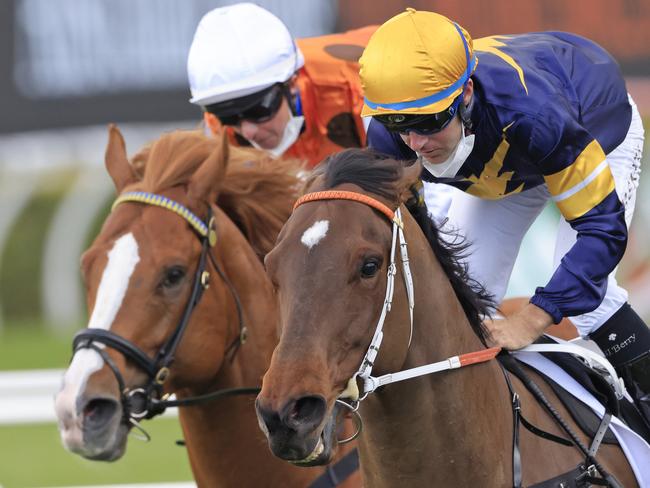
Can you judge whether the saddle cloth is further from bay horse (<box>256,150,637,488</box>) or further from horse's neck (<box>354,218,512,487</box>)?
horse's neck (<box>354,218,512,487</box>)

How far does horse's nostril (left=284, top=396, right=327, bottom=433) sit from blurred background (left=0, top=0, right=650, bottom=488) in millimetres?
4330

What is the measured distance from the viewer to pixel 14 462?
722cm

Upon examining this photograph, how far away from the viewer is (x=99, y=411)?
122 inches

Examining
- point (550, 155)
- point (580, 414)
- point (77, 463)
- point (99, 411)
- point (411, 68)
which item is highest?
point (411, 68)

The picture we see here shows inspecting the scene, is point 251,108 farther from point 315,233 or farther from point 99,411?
point 315,233

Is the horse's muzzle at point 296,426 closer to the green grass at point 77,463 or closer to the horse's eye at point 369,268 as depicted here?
the horse's eye at point 369,268

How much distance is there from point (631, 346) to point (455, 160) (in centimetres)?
73

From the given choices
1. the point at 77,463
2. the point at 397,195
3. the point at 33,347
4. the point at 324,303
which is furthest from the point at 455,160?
the point at 33,347

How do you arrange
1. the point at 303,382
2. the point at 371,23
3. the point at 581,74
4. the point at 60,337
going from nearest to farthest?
1. the point at 303,382
2. the point at 581,74
3. the point at 371,23
4. the point at 60,337

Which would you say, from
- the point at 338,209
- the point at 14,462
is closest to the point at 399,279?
the point at 338,209

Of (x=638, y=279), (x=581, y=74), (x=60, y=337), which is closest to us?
(x=581, y=74)

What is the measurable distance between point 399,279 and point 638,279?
6.80 metres

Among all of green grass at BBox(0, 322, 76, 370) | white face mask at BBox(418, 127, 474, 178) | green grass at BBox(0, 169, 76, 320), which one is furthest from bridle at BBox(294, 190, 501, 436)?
green grass at BBox(0, 169, 76, 320)

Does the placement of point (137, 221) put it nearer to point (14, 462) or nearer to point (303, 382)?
point (303, 382)
